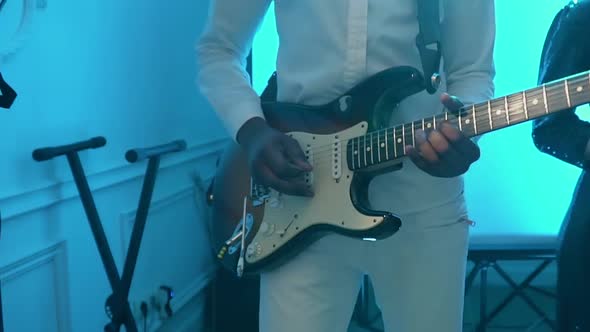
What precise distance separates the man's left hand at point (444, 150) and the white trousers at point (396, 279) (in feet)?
0.31

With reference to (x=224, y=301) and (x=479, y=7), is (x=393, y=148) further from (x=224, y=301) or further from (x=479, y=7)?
(x=224, y=301)

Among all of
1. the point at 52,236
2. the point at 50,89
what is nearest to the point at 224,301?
the point at 52,236

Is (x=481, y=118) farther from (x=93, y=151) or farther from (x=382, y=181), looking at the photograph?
(x=93, y=151)

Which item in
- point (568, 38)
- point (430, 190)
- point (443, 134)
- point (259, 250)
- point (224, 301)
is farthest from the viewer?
point (224, 301)

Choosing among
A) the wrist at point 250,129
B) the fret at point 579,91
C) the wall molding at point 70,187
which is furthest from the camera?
the wall molding at point 70,187

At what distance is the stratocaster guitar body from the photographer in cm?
97

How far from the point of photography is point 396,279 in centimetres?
97

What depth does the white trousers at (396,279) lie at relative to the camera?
37.9 inches

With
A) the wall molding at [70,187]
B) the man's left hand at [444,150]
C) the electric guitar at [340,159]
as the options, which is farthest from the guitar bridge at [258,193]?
the wall molding at [70,187]

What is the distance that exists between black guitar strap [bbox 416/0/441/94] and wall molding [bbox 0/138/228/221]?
0.88 m

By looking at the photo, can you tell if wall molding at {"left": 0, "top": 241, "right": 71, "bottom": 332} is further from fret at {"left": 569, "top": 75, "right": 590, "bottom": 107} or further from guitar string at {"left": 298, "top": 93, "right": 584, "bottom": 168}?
fret at {"left": 569, "top": 75, "right": 590, "bottom": 107}

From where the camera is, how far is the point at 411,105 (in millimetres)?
1030

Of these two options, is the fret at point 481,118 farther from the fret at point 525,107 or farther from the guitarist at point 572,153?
the guitarist at point 572,153

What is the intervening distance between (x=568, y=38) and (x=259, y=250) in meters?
0.85
